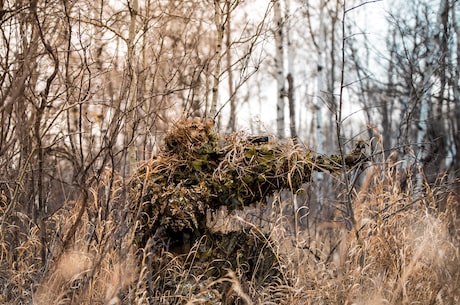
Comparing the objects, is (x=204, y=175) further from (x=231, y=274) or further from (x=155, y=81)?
(x=155, y=81)

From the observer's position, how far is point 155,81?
26.4ft

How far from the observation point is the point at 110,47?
7.12m

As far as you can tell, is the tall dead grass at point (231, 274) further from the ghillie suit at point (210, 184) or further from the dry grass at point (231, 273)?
the ghillie suit at point (210, 184)

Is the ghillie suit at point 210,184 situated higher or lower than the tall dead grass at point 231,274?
higher

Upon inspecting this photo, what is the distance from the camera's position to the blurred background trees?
350cm

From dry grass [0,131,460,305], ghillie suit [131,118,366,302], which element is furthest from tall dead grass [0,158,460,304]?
ghillie suit [131,118,366,302]

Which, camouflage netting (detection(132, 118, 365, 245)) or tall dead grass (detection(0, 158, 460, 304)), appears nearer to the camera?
tall dead grass (detection(0, 158, 460, 304))

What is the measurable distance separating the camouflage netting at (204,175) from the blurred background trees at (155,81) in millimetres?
200

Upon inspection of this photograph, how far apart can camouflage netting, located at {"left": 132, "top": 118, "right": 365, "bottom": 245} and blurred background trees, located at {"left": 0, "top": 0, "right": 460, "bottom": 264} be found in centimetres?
20

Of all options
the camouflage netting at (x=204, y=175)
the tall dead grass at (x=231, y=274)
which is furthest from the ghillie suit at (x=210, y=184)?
the tall dead grass at (x=231, y=274)

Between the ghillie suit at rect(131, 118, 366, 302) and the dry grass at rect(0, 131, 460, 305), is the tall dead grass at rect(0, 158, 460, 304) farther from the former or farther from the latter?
the ghillie suit at rect(131, 118, 366, 302)

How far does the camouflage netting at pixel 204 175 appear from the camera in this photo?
358 cm

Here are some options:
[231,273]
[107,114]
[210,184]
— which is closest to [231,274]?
[231,273]

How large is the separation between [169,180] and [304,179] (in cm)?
104
